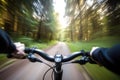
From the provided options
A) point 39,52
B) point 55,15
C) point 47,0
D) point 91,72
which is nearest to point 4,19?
point 91,72

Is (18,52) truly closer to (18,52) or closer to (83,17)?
(18,52)

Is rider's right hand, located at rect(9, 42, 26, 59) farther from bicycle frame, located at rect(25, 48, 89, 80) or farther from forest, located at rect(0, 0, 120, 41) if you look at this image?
forest, located at rect(0, 0, 120, 41)

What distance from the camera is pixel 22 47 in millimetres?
1189

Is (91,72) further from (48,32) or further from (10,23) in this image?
(10,23)

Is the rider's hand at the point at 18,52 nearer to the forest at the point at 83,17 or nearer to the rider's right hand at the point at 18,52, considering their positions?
the rider's right hand at the point at 18,52

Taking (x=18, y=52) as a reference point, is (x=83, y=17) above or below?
above

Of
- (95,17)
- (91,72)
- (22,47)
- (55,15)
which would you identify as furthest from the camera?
(95,17)

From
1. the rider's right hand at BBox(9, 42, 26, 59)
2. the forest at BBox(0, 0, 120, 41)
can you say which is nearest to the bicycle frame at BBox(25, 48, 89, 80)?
the rider's right hand at BBox(9, 42, 26, 59)

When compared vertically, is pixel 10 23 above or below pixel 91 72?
above

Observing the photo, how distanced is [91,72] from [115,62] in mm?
4730

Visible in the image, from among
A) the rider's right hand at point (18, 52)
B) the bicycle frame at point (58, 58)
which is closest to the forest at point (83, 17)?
the bicycle frame at point (58, 58)

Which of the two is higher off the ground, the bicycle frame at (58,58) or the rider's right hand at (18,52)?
the rider's right hand at (18,52)

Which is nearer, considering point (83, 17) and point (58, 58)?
point (58, 58)

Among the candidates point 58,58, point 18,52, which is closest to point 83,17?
point 58,58
